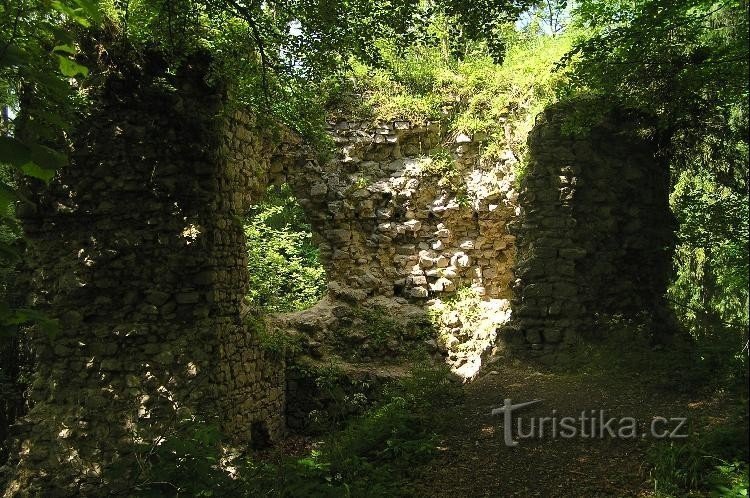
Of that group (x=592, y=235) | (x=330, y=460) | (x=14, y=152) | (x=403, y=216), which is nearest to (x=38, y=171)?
(x=14, y=152)

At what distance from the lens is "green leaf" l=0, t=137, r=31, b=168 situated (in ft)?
6.43

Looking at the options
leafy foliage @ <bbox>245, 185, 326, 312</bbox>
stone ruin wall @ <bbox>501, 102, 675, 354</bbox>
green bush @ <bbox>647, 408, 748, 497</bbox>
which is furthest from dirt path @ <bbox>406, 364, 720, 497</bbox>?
leafy foliage @ <bbox>245, 185, 326, 312</bbox>

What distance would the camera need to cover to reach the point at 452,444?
5289 mm

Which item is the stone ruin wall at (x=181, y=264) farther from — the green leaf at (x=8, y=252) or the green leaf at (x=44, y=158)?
the green leaf at (x=44, y=158)

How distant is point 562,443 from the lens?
196 inches

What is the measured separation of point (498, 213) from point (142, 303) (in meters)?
6.07

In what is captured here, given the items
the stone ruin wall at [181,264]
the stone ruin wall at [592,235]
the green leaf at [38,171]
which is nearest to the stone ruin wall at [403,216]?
the stone ruin wall at [181,264]

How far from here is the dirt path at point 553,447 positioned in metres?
4.36

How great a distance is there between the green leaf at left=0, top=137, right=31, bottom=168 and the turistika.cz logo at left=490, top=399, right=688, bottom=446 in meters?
4.42

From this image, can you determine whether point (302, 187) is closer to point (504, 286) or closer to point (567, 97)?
point (504, 286)

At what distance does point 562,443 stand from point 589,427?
0.34m

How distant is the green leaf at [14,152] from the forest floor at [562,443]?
3611 mm

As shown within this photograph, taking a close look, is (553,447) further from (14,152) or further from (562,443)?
(14,152)

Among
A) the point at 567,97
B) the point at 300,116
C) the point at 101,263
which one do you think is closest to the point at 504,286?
the point at 567,97
